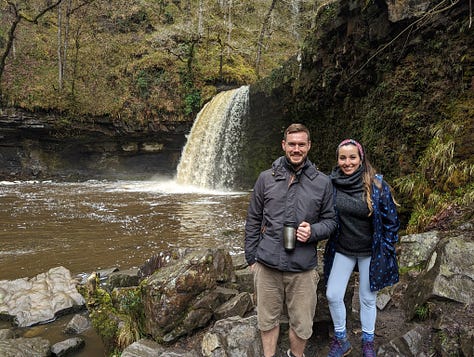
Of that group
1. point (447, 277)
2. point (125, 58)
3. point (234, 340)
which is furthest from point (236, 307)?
point (125, 58)

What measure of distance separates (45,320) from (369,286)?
4144 millimetres

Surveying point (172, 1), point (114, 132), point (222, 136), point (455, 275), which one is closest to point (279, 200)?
point (455, 275)

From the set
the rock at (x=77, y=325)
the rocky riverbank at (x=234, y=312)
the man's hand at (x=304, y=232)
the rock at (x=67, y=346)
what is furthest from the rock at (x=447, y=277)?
the rock at (x=77, y=325)

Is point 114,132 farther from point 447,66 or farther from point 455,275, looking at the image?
point 455,275

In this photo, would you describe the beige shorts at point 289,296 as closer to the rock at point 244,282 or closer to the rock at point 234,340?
the rock at point 234,340

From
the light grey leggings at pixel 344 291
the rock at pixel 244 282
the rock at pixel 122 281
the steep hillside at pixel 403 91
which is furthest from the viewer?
the steep hillside at pixel 403 91

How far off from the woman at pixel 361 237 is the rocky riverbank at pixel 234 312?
359 millimetres

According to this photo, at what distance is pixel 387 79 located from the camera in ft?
24.1

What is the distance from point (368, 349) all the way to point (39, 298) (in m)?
4.39

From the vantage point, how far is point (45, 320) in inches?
175

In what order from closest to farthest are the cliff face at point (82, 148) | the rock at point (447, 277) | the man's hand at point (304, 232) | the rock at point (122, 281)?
the man's hand at point (304, 232) → the rock at point (447, 277) → the rock at point (122, 281) → the cliff face at point (82, 148)

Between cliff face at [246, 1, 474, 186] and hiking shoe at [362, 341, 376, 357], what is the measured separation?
11.7ft

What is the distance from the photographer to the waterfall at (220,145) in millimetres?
15500

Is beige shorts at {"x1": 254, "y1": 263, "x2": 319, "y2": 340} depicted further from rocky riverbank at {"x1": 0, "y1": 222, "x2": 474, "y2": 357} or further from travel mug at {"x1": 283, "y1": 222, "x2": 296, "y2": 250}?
rocky riverbank at {"x1": 0, "y1": 222, "x2": 474, "y2": 357}
